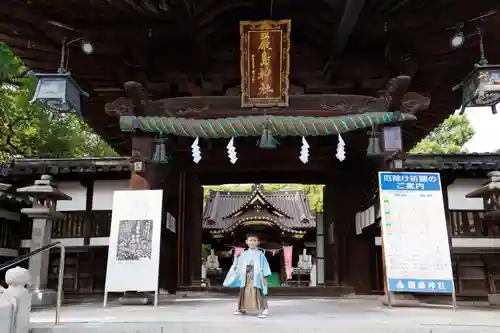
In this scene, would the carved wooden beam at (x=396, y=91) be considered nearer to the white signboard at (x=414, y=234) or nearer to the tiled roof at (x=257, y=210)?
the white signboard at (x=414, y=234)

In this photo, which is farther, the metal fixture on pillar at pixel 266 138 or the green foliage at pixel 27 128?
the green foliage at pixel 27 128

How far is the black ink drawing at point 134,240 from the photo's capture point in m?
7.98

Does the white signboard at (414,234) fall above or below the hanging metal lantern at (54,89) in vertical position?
below

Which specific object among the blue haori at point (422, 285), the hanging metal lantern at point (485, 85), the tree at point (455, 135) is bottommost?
the blue haori at point (422, 285)

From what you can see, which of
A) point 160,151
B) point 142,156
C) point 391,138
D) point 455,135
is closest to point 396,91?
point 391,138

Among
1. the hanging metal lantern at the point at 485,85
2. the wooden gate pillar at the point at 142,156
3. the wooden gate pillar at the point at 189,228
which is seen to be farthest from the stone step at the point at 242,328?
the wooden gate pillar at the point at 189,228

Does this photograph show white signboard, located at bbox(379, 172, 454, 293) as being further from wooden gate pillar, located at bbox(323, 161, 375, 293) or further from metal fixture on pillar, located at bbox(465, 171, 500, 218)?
wooden gate pillar, located at bbox(323, 161, 375, 293)

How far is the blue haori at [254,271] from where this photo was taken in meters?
6.79

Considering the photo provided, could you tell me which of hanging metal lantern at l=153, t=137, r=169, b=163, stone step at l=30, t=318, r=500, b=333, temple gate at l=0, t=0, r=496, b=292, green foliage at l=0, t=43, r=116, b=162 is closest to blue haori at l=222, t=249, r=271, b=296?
stone step at l=30, t=318, r=500, b=333

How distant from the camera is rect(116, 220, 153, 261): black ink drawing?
314 inches

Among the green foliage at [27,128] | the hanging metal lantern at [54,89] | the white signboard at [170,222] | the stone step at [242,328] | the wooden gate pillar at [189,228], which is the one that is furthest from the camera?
the green foliage at [27,128]

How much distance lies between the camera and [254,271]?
6852 millimetres

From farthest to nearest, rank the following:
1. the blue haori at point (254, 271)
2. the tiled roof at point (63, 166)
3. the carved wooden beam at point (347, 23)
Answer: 1. the tiled roof at point (63, 166)
2. the blue haori at point (254, 271)
3. the carved wooden beam at point (347, 23)

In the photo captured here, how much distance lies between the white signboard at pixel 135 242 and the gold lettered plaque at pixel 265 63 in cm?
242
